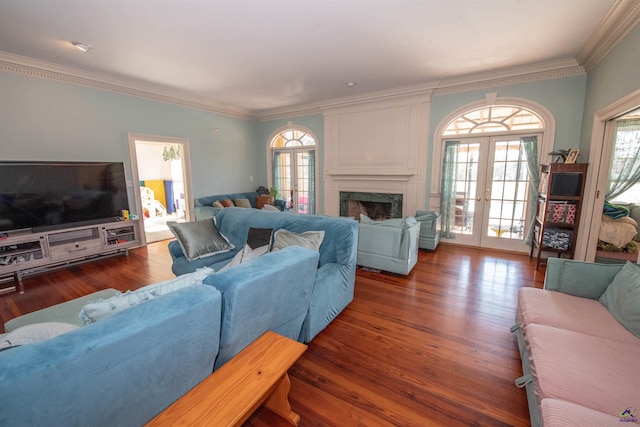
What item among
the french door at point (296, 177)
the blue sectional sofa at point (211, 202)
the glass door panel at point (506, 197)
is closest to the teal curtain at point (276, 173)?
the french door at point (296, 177)

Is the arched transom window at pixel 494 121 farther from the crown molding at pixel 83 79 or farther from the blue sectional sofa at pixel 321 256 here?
the crown molding at pixel 83 79

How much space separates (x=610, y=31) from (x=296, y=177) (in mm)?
5485

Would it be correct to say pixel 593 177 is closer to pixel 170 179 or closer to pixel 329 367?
pixel 329 367

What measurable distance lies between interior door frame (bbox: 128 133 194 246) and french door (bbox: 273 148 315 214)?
2.15 m

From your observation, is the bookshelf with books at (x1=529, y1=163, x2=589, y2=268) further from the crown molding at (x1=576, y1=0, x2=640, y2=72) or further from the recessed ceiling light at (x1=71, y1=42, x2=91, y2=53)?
the recessed ceiling light at (x1=71, y1=42, x2=91, y2=53)

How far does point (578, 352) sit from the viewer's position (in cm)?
141

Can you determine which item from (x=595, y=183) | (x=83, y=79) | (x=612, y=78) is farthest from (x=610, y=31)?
(x=83, y=79)

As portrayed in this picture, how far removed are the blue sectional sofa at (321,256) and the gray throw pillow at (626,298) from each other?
179cm

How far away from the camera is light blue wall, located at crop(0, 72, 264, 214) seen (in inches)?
141

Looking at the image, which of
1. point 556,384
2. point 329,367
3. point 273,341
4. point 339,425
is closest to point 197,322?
point 273,341

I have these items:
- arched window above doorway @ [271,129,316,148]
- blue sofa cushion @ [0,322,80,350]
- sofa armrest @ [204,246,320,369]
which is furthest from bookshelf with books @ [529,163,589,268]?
blue sofa cushion @ [0,322,80,350]

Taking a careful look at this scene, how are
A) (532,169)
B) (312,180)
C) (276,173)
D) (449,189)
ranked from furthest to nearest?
(276,173)
(312,180)
(449,189)
(532,169)

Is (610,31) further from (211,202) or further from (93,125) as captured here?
(93,125)

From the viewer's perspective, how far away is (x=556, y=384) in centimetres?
124
